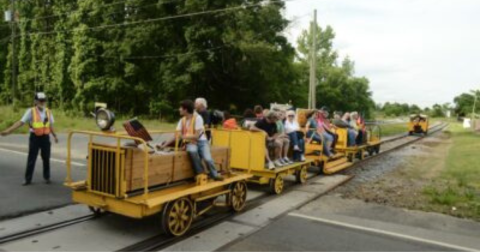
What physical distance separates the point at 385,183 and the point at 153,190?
24.2 feet

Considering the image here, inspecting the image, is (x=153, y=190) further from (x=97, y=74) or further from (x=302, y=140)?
(x=97, y=74)

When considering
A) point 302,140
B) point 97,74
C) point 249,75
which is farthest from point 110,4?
point 302,140

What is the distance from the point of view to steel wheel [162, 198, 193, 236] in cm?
592

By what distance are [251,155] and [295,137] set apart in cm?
180

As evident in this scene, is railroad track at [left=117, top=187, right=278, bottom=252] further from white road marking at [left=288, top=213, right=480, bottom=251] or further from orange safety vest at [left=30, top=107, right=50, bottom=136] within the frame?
orange safety vest at [left=30, top=107, right=50, bottom=136]

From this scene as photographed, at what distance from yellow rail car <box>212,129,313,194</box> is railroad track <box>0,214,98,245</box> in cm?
369

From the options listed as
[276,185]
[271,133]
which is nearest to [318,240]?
[276,185]

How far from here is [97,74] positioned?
120 ft

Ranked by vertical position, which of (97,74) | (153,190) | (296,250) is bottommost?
(296,250)

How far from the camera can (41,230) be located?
235 inches

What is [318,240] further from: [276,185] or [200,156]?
[276,185]

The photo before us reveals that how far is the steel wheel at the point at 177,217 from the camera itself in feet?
19.4

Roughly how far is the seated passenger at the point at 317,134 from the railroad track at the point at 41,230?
764cm

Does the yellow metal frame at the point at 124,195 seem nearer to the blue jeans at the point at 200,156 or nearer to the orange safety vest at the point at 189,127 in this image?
the blue jeans at the point at 200,156
